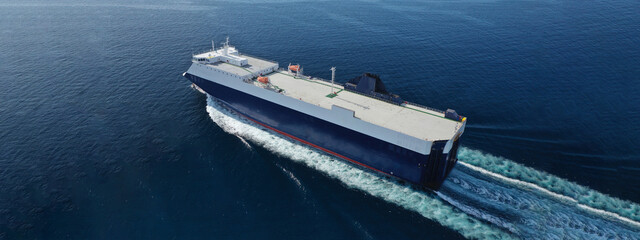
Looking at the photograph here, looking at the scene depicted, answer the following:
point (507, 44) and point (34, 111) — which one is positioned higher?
point (507, 44)

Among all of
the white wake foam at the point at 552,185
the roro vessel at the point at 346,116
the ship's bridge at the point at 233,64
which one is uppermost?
the ship's bridge at the point at 233,64

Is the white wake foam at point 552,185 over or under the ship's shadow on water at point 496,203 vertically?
over

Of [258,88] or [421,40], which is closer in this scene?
[258,88]

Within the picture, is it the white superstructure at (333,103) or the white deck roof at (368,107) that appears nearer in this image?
the white superstructure at (333,103)

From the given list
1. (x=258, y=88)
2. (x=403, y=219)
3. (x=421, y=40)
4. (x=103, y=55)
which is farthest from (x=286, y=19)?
(x=403, y=219)

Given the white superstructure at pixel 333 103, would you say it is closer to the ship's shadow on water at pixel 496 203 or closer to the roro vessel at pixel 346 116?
the roro vessel at pixel 346 116

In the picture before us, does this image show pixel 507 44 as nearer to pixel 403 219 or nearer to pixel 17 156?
pixel 403 219

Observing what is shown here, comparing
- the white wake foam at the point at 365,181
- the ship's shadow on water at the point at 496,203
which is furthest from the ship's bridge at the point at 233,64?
the ship's shadow on water at the point at 496,203

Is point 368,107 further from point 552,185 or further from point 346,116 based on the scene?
point 552,185
